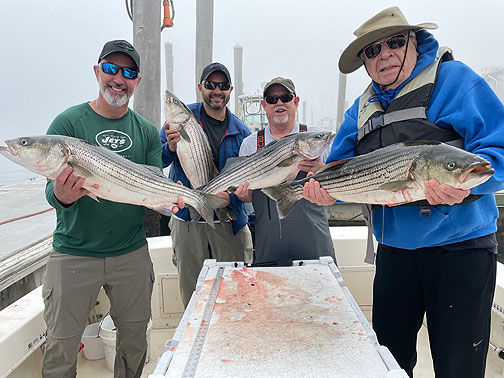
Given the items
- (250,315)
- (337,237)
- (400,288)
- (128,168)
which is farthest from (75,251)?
(337,237)

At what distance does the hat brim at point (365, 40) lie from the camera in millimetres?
2273

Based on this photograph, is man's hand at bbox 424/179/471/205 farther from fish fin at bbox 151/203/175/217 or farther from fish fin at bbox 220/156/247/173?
fish fin at bbox 151/203/175/217

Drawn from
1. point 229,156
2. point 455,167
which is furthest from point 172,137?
point 455,167

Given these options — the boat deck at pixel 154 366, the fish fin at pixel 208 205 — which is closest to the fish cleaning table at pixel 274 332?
the fish fin at pixel 208 205

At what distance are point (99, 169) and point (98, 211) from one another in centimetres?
44

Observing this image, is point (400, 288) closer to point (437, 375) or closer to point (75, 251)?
point (437, 375)

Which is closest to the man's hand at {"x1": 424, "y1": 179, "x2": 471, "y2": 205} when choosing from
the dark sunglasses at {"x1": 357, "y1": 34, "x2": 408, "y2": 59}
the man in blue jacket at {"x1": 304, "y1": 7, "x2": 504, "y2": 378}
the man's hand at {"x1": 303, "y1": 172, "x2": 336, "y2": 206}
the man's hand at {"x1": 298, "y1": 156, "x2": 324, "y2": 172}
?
the man in blue jacket at {"x1": 304, "y1": 7, "x2": 504, "y2": 378}

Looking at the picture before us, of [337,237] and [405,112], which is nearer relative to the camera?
[405,112]

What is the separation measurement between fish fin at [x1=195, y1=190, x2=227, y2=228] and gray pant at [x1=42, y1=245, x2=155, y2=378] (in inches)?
23.3

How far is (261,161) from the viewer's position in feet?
10.4

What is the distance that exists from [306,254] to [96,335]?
2510 mm

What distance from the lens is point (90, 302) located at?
2777 millimetres

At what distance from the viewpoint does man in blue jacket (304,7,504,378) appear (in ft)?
6.56

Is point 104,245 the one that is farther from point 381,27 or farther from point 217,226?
point 381,27
